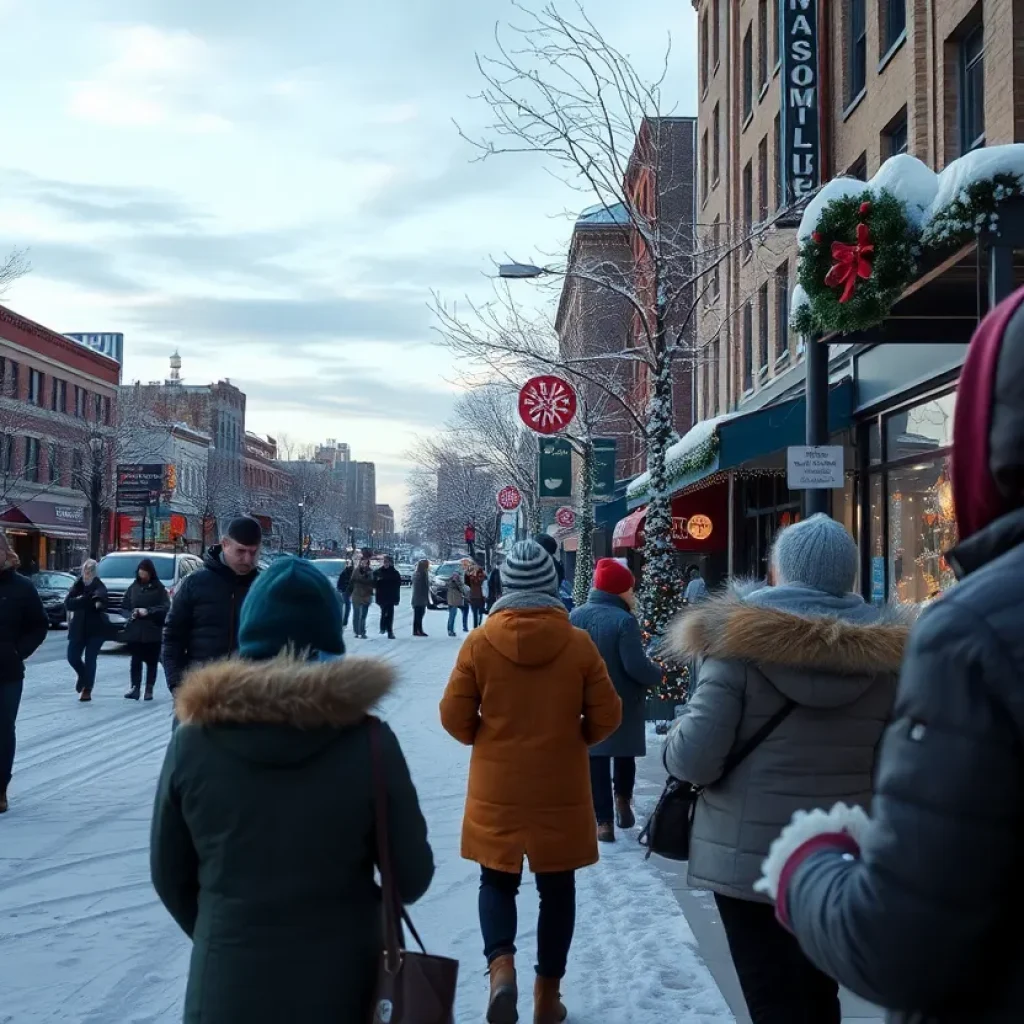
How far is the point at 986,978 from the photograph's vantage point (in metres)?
1.50

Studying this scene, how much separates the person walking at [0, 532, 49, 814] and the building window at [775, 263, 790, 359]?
1497 centimetres

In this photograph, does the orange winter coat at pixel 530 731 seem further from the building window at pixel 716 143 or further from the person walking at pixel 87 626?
the building window at pixel 716 143

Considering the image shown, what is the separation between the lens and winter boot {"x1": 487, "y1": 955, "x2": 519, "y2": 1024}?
482 cm

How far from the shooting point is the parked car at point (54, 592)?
31.8 meters

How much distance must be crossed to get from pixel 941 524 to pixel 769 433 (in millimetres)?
2362

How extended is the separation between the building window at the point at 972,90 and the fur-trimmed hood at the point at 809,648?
446 inches

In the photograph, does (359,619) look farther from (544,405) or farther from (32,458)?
(32,458)

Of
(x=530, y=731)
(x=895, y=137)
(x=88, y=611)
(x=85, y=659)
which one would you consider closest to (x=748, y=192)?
(x=895, y=137)

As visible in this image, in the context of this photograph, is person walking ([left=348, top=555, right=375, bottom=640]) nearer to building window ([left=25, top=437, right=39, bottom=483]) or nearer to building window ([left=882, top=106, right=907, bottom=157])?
building window ([left=882, top=106, right=907, bottom=157])

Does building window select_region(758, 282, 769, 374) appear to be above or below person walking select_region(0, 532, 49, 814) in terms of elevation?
above

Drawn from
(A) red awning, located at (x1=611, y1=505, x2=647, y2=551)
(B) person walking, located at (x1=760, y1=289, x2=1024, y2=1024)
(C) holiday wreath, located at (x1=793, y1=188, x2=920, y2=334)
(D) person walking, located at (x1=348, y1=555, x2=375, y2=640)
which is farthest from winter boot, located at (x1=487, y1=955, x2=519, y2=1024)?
(D) person walking, located at (x1=348, y1=555, x2=375, y2=640)

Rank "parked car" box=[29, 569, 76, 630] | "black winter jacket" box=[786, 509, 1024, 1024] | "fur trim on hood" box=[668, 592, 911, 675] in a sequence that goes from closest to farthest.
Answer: "black winter jacket" box=[786, 509, 1024, 1024]
"fur trim on hood" box=[668, 592, 911, 675]
"parked car" box=[29, 569, 76, 630]

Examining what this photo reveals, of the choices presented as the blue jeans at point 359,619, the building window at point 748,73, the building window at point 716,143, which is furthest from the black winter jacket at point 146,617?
the building window at point 716,143

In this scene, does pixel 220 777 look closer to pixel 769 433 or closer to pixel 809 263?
pixel 809 263
